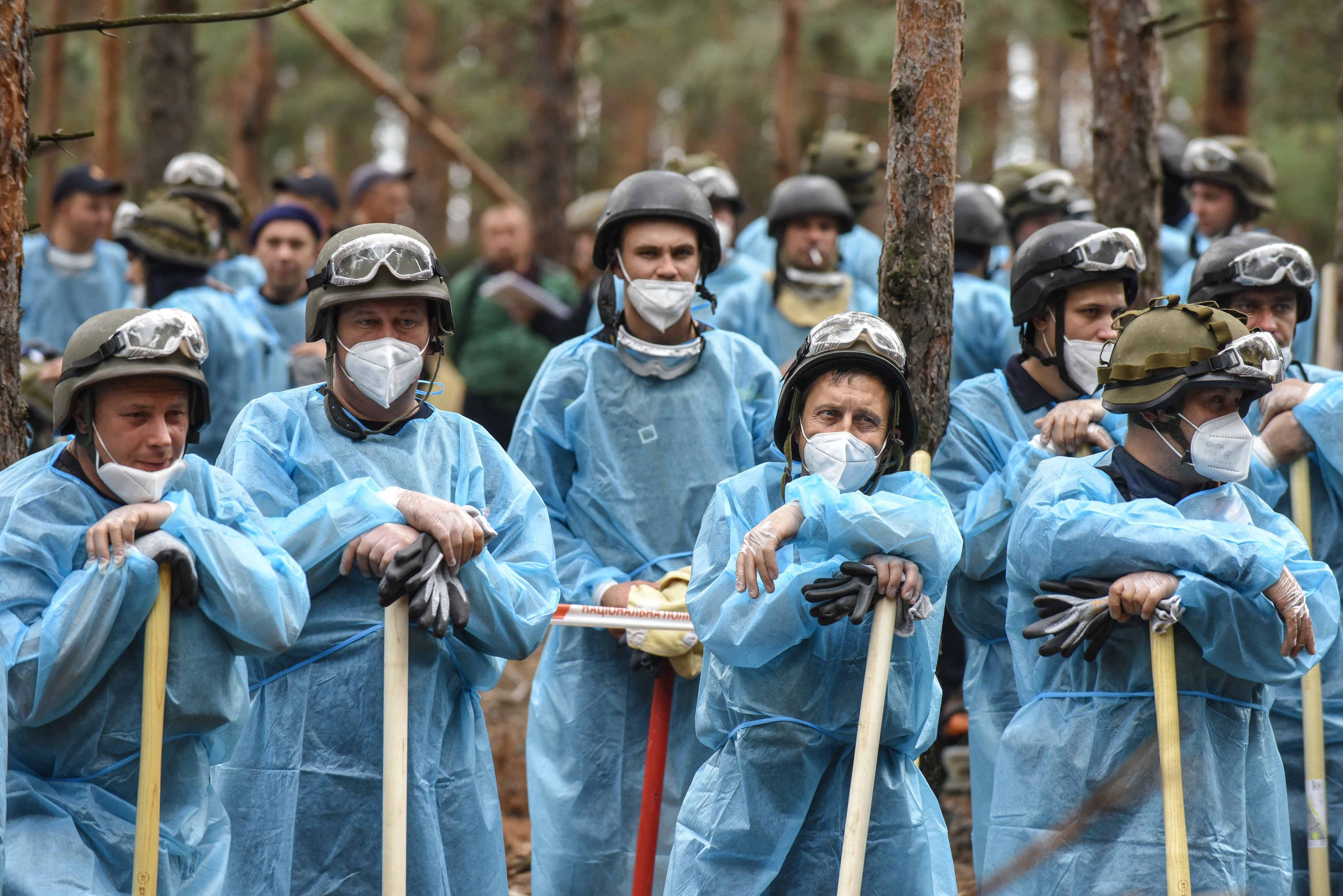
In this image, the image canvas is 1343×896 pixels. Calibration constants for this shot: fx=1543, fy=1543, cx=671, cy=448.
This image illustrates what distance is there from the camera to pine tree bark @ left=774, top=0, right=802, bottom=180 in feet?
47.7

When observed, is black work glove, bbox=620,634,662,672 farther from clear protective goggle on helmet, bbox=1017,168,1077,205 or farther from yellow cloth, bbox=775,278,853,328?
clear protective goggle on helmet, bbox=1017,168,1077,205

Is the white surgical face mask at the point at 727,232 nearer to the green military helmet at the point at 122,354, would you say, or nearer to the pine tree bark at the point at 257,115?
the green military helmet at the point at 122,354

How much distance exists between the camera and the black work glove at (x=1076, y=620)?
13.8ft

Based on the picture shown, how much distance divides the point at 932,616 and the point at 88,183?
7.33m

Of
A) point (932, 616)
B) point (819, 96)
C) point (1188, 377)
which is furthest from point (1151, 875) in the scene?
point (819, 96)

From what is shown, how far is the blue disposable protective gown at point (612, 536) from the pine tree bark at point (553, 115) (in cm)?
771

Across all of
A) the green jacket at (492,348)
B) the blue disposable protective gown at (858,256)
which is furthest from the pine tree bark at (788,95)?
the blue disposable protective gown at (858,256)

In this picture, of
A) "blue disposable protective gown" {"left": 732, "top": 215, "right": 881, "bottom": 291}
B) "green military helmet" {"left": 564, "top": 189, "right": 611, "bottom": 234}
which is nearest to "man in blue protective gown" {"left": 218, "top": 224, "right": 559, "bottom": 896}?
"blue disposable protective gown" {"left": 732, "top": 215, "right": 881, "bottom": 291}

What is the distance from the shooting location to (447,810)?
14.6 feet

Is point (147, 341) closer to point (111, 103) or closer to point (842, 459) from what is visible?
point (842, 459)

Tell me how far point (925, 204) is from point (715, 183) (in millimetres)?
4305

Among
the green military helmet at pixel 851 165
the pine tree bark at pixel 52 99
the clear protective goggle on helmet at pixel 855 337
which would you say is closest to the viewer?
the clear protective goggle on helmet at pixel 855 337

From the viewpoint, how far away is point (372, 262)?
15.0ft

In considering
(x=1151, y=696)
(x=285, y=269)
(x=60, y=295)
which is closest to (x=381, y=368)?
(x=1151, y=696)
